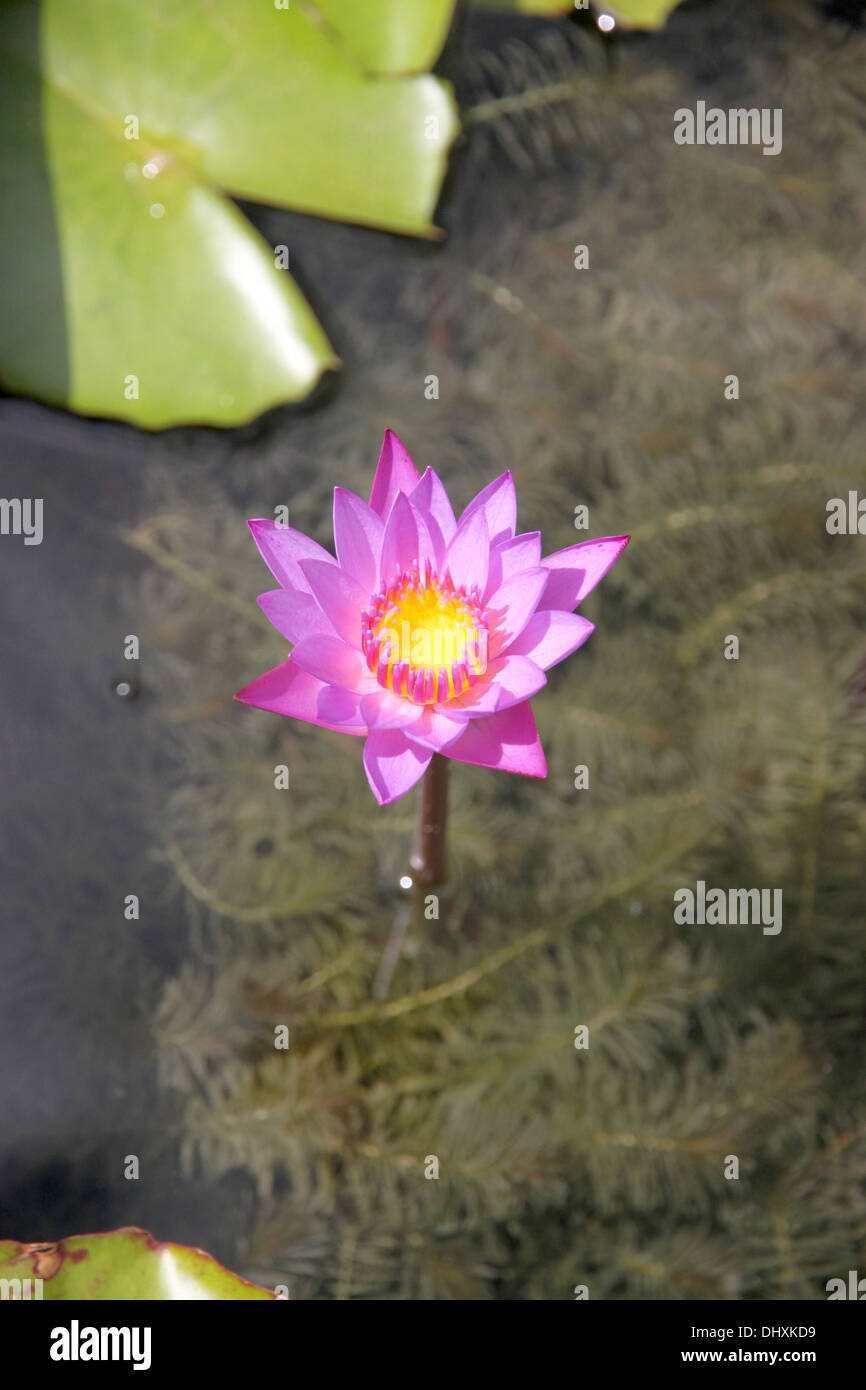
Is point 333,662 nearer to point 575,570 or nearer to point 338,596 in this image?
point 338,596

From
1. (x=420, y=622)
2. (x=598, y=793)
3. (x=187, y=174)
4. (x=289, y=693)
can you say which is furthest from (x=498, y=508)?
(x=187, y=174)

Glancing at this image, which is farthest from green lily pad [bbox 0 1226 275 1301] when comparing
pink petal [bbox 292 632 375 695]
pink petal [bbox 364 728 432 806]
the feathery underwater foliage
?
pink petal [bbox 292 632 375 695]

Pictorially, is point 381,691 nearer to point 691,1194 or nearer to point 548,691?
point 548,691

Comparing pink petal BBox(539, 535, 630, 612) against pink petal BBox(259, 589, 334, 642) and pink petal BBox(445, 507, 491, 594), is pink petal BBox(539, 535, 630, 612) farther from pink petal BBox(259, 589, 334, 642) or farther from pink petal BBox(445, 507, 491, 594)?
pink petal BBox(259, 589, 334, 642)

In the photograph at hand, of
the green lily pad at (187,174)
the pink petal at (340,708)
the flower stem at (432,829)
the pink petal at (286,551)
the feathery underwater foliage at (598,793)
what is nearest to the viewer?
the pink petal at (340,708)

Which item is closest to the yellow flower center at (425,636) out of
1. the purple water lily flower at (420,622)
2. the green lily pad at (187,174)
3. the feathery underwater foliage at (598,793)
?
the purple water lily flower at (420,622)

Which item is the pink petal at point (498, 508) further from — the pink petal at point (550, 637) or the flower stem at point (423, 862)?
the flower stem at point (423, 862)
